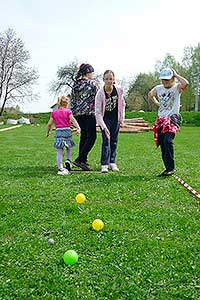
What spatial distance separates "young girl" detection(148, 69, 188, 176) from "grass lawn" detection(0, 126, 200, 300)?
588 mm

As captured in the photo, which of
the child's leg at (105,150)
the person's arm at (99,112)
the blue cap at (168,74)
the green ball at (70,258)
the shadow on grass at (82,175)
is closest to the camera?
the green ball at (70,258)

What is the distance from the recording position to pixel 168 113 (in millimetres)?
6891

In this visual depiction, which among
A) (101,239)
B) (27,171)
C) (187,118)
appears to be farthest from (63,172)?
(187,118)

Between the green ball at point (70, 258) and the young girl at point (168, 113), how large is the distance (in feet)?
13.0

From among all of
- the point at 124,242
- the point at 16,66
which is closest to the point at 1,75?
the point at 16,66

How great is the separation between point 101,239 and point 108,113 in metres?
4.10

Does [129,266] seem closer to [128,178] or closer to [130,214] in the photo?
[130,214]

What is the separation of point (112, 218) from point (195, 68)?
53.5 meters

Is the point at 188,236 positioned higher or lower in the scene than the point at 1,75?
lower

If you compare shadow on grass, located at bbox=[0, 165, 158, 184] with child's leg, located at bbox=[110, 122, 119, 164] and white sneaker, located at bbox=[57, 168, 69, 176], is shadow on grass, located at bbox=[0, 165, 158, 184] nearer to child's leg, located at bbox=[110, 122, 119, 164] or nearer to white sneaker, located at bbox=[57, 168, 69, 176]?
white sneaker, located at bbox=[57, 168, 69, 176]

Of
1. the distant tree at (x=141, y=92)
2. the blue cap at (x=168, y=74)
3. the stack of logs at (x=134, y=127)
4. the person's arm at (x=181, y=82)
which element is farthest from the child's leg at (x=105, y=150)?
the distant tree at (x=141, y=92)

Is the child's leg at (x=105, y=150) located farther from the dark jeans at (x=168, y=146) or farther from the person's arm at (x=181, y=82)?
the person's arm at (x=181, y=82)

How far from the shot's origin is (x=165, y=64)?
60.9 m

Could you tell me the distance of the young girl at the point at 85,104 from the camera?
770 centimetres
